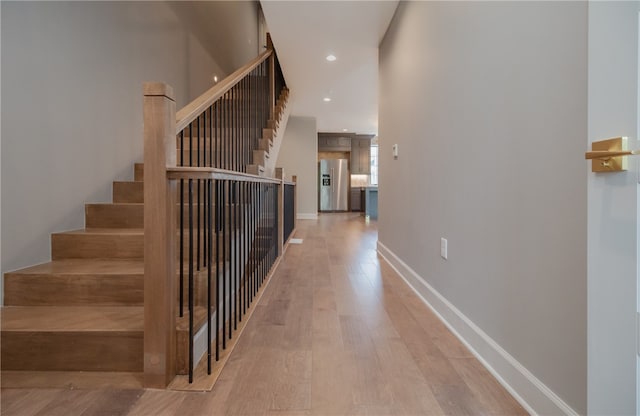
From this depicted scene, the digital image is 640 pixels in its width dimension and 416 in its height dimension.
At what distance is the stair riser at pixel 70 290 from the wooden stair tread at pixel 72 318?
3 centimetres

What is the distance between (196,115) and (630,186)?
57.3 inches

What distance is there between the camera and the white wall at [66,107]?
1.57 m

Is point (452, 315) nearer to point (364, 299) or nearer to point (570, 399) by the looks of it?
point (364, 299)

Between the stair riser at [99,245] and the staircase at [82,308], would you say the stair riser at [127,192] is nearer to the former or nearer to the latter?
the staircase at [82,308]

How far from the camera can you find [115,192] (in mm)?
2371

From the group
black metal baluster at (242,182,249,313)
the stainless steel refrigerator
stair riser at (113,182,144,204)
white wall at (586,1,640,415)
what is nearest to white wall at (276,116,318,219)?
the stainless steel refrigerator

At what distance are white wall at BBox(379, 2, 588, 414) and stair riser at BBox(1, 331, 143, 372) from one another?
1427 mm

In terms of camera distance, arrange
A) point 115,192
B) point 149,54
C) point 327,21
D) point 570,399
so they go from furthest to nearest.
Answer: point 327,21 → point 149,54 → point 115,192 → point 570,399

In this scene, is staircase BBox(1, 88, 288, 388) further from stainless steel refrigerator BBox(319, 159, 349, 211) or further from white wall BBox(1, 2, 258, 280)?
stainless steel refrigerator BBox(319, 159, 349, 211)

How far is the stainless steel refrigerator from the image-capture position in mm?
10102

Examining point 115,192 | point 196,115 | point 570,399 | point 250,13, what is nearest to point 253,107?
point 115,192

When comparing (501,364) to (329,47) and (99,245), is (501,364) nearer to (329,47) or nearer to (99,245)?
A: (99,245)

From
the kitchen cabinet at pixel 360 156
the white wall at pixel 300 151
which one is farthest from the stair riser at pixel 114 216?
the kitchen cabinet at pixel 360 156

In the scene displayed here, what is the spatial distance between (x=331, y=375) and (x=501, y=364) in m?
0.65
